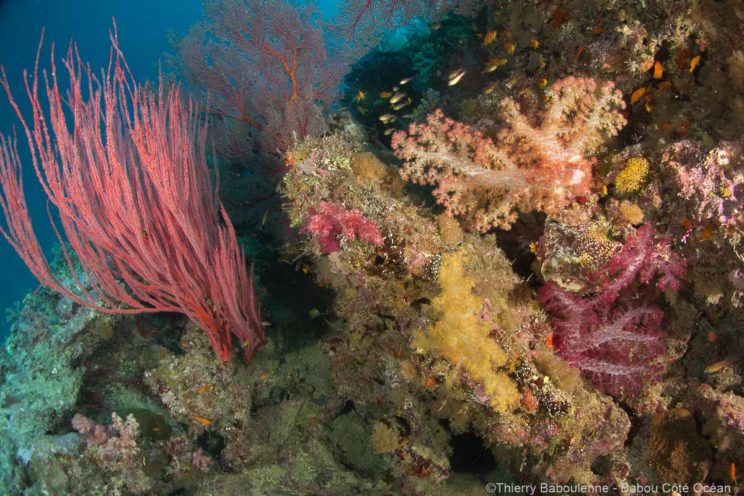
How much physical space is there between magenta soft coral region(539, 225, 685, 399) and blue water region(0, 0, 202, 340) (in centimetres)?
3034

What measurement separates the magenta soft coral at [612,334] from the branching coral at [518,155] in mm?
762

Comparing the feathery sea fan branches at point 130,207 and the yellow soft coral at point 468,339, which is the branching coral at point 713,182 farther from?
the feathery sea fan branches at point 130,207

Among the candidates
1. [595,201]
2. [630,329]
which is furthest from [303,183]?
[630,329]

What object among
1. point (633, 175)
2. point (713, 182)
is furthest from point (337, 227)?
point (713, 182)

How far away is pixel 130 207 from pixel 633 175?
422cm

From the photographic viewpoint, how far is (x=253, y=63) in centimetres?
657

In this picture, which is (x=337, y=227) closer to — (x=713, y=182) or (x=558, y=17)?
(x=713, y=182)

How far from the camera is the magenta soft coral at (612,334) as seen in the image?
320 centimetres

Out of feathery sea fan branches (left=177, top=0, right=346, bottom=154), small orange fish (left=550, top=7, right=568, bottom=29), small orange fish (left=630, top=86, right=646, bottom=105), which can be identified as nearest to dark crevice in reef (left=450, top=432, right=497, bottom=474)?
small orange fish (left=630, top=86, right=646, bottom=105)

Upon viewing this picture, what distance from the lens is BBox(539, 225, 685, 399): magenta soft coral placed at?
3.20m

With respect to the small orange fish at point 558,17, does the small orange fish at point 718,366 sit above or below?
below

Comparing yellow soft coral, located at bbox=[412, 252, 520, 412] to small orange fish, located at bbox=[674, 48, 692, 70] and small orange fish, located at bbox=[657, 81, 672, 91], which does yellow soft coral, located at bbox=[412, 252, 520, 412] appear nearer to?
small orange fish, located at bbox=[657, 81, 672, 91]

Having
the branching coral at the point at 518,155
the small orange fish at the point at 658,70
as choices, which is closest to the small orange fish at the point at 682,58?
the small orange fish at the point at 658,70

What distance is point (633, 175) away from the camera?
3.02 metres
